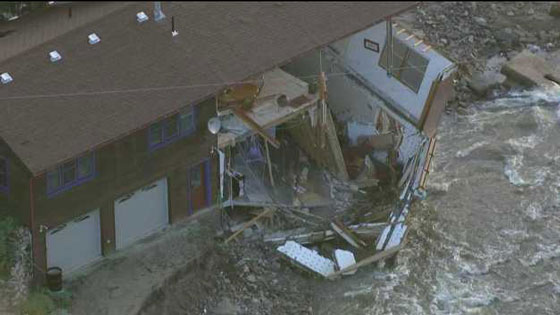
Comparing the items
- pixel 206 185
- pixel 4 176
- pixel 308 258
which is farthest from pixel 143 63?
pixel 308 258

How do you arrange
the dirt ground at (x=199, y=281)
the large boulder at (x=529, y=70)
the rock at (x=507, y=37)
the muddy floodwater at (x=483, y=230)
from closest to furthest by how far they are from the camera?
the dirt ground at (x=199, y=281), the muddy floodwater at (x=483, y=230), the large boulder at (x=529, y=70), the rock at (x=507, y=37)

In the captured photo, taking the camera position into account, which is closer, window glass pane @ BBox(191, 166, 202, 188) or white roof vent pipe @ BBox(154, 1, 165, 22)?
white roof vent pipe @ BBox(154, 1, 165, 22)

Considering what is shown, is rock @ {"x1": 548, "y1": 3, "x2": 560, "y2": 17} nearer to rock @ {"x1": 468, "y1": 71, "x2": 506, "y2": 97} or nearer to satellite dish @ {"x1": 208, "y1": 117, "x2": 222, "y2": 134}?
rock @ {"x1": 468, "y1": 71, "x2": 506, "y2": 97}

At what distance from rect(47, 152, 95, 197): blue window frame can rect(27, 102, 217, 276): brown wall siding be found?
0.14m

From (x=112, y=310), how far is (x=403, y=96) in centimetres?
1077

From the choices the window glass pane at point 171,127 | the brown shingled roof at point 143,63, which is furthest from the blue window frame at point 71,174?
the window glass pane at point 171,127

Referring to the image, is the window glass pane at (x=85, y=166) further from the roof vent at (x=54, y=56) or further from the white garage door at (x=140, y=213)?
the roof vent at (x=54, y=56)

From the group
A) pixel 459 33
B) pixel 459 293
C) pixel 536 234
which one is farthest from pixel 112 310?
pixel 459 33

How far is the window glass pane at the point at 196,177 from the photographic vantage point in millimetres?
42625

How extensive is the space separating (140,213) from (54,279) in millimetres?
3377

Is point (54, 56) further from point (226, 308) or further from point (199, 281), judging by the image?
point (226, 308)

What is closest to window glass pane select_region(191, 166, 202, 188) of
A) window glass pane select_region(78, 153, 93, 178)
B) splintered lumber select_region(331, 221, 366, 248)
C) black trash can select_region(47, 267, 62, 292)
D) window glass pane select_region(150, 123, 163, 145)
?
window glass pane select_region(150, 123, 163, 145)

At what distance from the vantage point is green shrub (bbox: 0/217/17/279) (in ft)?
130

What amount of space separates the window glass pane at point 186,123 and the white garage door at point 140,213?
1.50 meters
